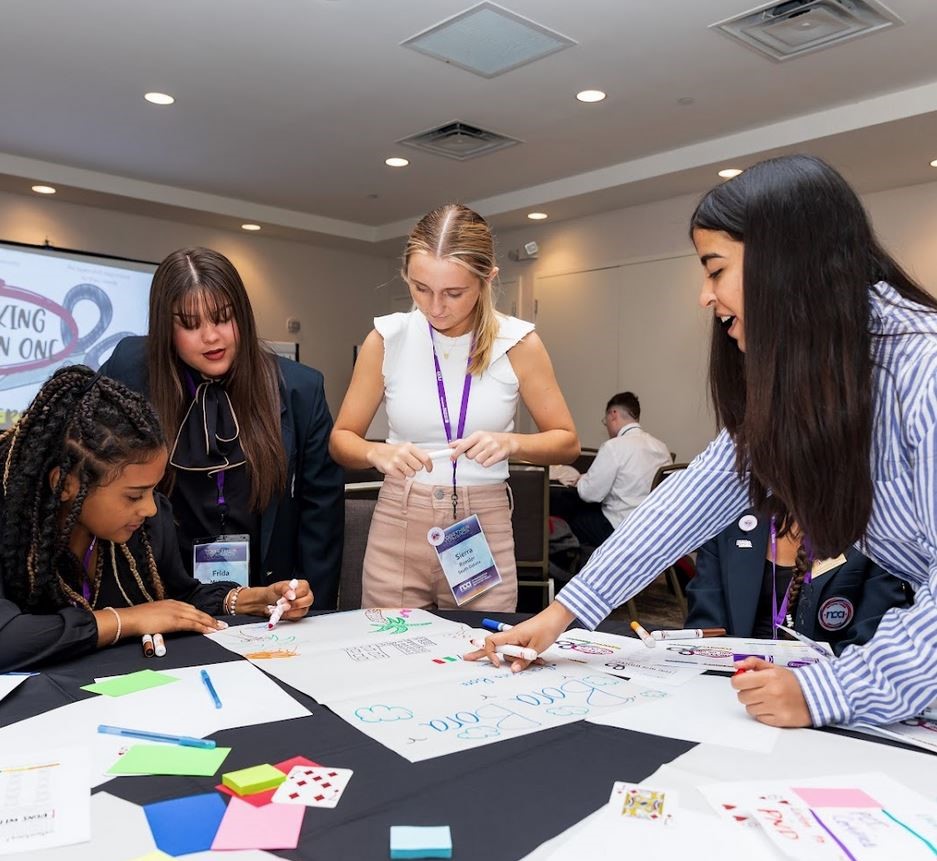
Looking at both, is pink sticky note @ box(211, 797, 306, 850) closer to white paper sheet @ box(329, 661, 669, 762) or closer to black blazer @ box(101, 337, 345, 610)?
white paper sheet @ box(329, 661, 669, 762)

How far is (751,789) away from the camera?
0.87 meters

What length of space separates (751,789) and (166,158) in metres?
6.13

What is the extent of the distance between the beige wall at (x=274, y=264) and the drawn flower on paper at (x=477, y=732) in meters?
6.59

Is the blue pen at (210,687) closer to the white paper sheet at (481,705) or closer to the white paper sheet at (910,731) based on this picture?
the white paper sheet at (481,705)

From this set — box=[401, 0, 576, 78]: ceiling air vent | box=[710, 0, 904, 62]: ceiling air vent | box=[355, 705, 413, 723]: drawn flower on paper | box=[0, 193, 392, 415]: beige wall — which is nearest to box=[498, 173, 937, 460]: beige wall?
box=[0, 193, 392, 415]: beige wall

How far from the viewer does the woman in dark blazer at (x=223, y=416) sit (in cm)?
194

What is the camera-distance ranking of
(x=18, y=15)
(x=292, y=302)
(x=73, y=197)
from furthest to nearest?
(x=292, y=302) < (x=73, y=197) < (x=18, y=15)

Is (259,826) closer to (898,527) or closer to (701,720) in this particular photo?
(701,720)

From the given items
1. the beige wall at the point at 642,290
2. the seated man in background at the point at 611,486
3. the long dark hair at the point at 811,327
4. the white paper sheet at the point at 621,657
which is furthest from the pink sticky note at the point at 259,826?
the beige wall at the point at 642,290

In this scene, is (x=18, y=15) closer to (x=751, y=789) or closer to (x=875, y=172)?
(x=751, y=789)

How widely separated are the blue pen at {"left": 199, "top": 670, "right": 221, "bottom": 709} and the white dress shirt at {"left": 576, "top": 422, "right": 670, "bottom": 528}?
393 centimetres

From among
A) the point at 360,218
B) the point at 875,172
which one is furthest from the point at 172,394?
the point at 360,218

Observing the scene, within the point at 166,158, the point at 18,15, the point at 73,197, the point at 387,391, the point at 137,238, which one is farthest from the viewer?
the point at 137,238

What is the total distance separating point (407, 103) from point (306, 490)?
336 cm
